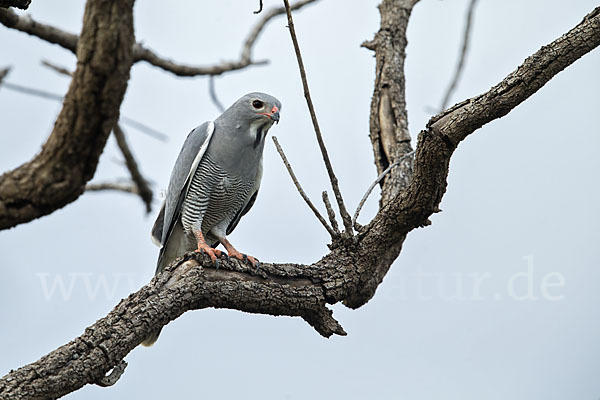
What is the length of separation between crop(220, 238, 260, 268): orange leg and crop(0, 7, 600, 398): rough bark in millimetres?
135

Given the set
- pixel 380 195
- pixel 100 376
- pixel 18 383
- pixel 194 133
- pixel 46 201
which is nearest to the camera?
pixel 46 201

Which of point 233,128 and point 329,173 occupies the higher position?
point 233,128

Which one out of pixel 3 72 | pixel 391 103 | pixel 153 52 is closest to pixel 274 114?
pixel 391 103

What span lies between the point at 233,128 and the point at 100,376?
2.59 m

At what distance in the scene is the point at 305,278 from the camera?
420 centimetres

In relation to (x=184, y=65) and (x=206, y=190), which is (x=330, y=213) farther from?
(x=184, y=65)

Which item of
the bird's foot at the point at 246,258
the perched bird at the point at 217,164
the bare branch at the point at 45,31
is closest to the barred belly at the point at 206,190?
the perched bird at the point at 217,164

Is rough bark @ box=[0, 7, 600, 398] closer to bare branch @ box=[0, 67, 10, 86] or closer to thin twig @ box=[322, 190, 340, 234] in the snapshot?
thin twig @ box=[322, 190, 340, 234]

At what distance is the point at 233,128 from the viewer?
17.7 ft

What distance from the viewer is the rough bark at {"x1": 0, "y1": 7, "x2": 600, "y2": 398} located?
327 cm

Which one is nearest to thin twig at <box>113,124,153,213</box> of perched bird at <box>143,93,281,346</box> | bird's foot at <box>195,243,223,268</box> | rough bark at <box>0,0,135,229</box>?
perched bird at <box>143,93,281,346</box>

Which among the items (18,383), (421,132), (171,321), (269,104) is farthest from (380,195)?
(18,383)

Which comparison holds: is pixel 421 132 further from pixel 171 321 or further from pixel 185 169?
pixel 185 169

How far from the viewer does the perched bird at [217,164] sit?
5383 millimetres
